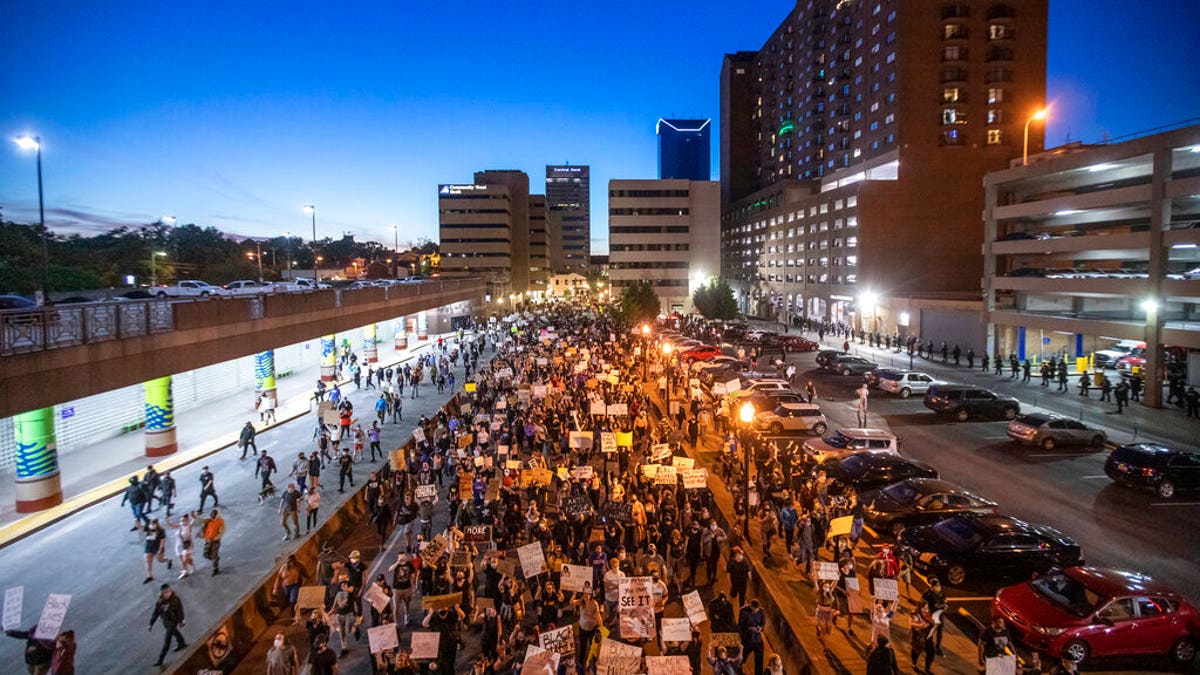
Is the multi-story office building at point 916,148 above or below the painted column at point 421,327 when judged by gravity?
above

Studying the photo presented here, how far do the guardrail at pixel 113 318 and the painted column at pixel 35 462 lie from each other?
3.29 metres

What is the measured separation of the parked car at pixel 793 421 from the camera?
2556cm

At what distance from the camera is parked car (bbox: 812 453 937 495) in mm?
17781

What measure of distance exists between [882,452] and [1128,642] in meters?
9.14

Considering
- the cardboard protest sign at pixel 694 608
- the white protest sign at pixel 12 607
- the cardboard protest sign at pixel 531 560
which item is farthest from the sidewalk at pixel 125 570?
the cardboard protest sign at pixel 694 608

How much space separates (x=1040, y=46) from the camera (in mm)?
73938

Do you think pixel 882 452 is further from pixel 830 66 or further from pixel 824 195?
pixel 830 66

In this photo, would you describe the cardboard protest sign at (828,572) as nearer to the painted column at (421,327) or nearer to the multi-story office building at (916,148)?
the multi-story office building at (916,148)

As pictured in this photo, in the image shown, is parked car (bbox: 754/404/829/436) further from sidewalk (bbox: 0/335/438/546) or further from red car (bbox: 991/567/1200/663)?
sidewalk (bbox: 0/335/438/546)

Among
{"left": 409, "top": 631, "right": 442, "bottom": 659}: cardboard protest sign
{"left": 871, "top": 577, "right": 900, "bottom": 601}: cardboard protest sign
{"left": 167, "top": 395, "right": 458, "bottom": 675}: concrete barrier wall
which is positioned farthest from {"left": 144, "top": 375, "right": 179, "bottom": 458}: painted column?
{"left": 871, "top": 577, "right": 900, "bottom": 601}: cardboard protest sign

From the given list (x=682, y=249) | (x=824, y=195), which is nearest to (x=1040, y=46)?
(x=824, y=195)

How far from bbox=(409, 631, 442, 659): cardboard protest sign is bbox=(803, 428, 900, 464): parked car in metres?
13.6

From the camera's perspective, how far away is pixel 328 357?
4278 cm

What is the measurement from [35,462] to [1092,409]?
39.3 meters
